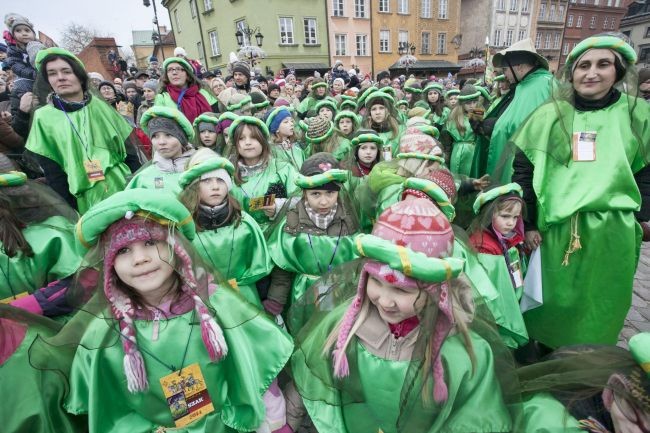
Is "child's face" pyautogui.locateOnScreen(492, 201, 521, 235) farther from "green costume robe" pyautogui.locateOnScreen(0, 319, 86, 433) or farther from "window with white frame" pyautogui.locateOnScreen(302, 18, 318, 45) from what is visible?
"window with white frame" pyautogui.locateOnScreen(302, 18, 318, 45)

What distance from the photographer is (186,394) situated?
1.87 meters

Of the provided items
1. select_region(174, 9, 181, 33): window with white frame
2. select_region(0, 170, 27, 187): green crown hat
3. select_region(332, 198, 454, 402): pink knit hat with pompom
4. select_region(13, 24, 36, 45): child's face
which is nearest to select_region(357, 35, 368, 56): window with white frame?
select_region(174, 9, 181, 33): window with white frame

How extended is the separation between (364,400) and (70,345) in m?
1.68

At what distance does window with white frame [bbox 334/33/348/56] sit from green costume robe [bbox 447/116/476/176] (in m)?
29.9

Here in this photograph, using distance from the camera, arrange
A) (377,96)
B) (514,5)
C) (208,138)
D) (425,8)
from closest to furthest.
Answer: (208,138), (377,96), (425,8), (514,5)

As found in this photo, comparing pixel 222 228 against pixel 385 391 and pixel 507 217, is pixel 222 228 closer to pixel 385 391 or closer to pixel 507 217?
pixel 385 391

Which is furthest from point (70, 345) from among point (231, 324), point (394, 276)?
point (394, 276)

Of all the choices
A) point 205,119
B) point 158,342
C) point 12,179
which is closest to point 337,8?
point 205,119

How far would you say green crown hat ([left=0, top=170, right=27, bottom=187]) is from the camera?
2.20m

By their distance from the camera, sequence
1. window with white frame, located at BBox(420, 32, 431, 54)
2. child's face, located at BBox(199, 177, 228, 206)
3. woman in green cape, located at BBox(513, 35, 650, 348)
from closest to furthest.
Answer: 1. woman in green cape, located at BBox(513, 35, 650, 348)
2. child's face, located at BBox(199, 177, 228, 206)
3. window with white frame, located at BBox(420, 32, 431, 54)

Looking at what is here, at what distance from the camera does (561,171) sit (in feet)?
9.06

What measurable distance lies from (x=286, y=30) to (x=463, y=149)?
29.0 m

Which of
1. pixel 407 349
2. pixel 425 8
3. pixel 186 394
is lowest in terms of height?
pixel 186 394

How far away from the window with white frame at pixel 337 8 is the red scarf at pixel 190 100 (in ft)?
102
